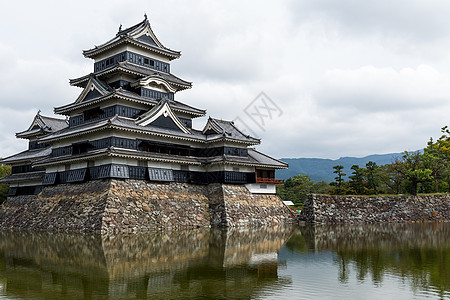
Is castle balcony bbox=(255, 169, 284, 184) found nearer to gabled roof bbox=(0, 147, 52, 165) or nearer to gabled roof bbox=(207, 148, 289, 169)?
gabled roof bbox=(207, 148, 289, 169)

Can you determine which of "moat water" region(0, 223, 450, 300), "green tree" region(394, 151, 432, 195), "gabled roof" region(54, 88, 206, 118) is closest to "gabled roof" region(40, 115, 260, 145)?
"gabled roof" region(54, 88, 206, 118)

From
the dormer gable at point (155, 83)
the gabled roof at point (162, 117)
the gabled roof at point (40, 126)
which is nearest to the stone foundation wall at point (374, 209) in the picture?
the gabled roof at point (162, 117)

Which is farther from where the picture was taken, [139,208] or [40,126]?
[40,126]

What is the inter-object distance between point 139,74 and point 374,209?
2663 cm

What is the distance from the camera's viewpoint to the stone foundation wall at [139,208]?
92.9 ft

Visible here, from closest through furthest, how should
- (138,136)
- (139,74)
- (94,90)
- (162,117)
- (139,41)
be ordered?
(138,136) < (162,117) < (94,90) < (139,74) < (139,41)

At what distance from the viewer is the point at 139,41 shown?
122ft

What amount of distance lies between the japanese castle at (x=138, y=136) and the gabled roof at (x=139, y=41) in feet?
0.31

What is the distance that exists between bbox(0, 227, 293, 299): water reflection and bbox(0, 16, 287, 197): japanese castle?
1117 cm

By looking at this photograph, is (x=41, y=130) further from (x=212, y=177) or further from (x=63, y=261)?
(x=63, y=261)

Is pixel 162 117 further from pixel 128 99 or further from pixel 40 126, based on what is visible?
pixel 40 126

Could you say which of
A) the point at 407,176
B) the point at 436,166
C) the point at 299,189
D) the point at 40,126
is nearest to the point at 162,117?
the point at 40,126

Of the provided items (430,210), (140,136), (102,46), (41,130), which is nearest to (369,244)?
(140,136)

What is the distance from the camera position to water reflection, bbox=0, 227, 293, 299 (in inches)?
421
